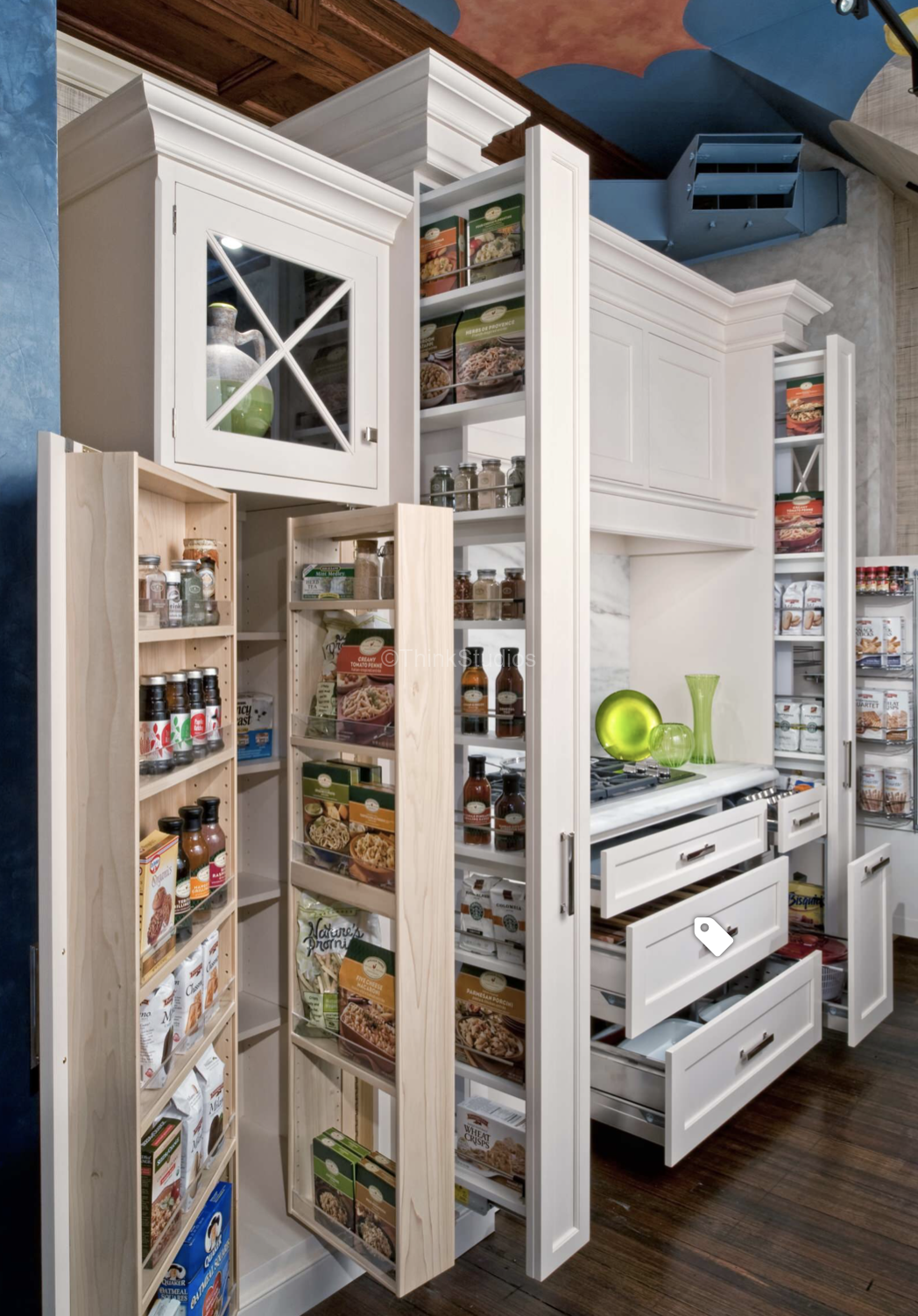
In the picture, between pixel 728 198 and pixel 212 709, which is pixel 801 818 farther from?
pixel 728 198

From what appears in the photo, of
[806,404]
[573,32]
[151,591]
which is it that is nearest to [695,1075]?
[151,591]

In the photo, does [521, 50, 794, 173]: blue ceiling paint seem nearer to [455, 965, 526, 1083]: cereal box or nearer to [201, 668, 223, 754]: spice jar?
[201, 668, 223, 754]: spice jar

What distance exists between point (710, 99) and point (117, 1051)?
383cm

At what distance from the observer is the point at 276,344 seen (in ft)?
5.95

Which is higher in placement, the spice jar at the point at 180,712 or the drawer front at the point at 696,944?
the spice jar at the point at 180,712

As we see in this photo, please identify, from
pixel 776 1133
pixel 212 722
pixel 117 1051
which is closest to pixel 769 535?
pixel 776 1133

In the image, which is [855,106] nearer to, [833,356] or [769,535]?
[833,356]

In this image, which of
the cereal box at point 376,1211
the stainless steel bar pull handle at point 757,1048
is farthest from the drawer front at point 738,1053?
the cereal box at point 376,1211

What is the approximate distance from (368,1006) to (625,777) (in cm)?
127

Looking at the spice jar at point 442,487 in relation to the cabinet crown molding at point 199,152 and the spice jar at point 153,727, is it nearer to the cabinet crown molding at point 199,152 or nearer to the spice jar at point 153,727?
the cabinet crown molding at point 199,152

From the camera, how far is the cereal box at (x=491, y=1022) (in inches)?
79.0

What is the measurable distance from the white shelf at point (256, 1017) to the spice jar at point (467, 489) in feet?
4.12

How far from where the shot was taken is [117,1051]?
4.04 feet

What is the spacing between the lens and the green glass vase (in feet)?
11.4
